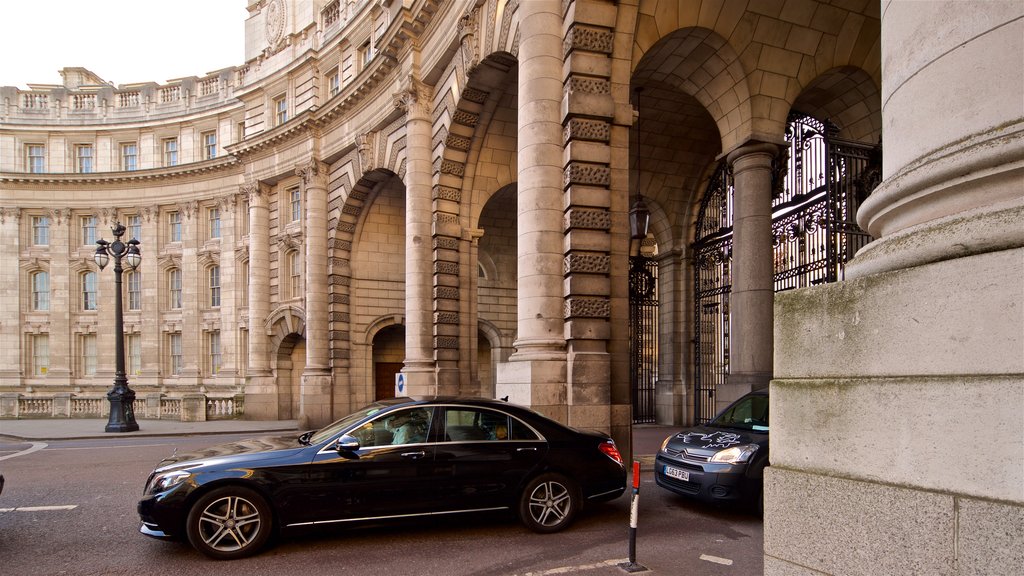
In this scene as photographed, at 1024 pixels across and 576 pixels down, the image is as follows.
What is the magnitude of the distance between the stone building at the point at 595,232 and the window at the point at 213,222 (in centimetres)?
12

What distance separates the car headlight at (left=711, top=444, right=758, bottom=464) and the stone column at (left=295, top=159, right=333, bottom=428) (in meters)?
Result: 18.7

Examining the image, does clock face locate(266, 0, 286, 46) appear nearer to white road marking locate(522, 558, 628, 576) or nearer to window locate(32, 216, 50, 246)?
window locate(32, 216, 50, 246)

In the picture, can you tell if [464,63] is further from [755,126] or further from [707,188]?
[707,188]

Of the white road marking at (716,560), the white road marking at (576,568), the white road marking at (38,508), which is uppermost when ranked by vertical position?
the white road marking at (576,568)

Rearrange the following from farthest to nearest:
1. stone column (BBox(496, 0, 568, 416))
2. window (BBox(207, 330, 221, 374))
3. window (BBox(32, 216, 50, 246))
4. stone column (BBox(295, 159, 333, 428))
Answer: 1. window (BBox(32, 216, 50, 246))
2. window (BBox(207, 330, 221, 374))
3. stone column (BBox(295, 159, 333, 428))
4. stone column (BBox(496, 0, 568, 416))

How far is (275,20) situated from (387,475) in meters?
28.8

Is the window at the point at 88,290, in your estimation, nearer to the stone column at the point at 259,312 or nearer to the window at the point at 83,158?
the window at the point at 83,158

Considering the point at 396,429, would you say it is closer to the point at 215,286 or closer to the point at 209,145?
the point at 215,286

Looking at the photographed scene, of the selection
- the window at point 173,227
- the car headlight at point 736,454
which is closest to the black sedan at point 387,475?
the car headlight at point 736,454

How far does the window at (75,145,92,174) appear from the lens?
36625 mm

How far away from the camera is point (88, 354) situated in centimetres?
3647

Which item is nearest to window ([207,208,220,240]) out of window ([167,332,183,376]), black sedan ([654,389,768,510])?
window ([167,332,183,376])

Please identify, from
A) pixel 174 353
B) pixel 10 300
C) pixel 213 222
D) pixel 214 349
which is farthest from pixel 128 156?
pixel 214 349

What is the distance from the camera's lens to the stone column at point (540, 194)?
37.0ft
